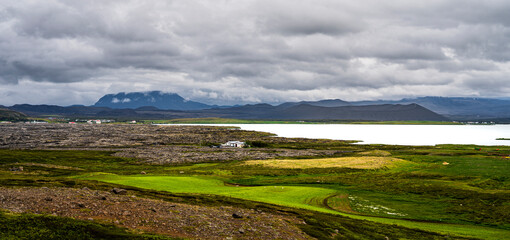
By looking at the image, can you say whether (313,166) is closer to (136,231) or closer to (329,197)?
(329,197)

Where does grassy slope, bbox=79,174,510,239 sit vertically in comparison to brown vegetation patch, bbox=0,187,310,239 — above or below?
below

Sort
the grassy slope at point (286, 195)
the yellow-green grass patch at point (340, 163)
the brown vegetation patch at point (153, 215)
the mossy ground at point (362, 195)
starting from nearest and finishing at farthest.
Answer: the brown vegetation patch at point (153, 215) < the mossy ground at point (362, 195) < the grassy slope at point (286, 195) < the yellow-green grass patch at point (340, 163)

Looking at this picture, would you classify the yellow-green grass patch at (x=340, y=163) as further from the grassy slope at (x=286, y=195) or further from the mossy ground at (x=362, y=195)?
the grassy slope at (x=286, y=195)

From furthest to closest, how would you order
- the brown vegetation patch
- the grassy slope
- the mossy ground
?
the grassy slope
the mossy ground
the brown vegetation patch

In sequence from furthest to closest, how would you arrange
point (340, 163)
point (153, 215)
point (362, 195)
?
point (340, 163) < point (362, 195) < point (153, 215)

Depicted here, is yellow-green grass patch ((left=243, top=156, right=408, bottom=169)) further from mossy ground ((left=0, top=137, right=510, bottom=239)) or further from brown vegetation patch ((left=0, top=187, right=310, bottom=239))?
brown vegetation patch ((left=0, top=187, right=310, bottom=239))

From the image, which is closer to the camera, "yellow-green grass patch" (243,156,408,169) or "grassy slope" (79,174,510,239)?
"grassy slope" (79,174,510,239)

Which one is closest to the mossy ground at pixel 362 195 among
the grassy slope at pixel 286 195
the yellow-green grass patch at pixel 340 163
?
the grassy slope at pixel 286 195

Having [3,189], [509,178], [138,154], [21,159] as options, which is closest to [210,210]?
[3,189]

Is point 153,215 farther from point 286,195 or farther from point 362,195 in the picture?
point 362,195

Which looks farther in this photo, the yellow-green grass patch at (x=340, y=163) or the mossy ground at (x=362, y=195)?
the yellow-green grass patch at (x=340, y=163)

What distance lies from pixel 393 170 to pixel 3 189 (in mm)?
69266

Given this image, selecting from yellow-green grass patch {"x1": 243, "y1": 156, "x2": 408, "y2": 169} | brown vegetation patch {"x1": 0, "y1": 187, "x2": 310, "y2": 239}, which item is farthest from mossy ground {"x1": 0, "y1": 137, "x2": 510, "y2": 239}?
yellow-green grass patch {"x1": 243, "y1": 156, "x2": 408, "y2": 169}

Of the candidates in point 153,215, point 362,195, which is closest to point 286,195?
point 362,195
